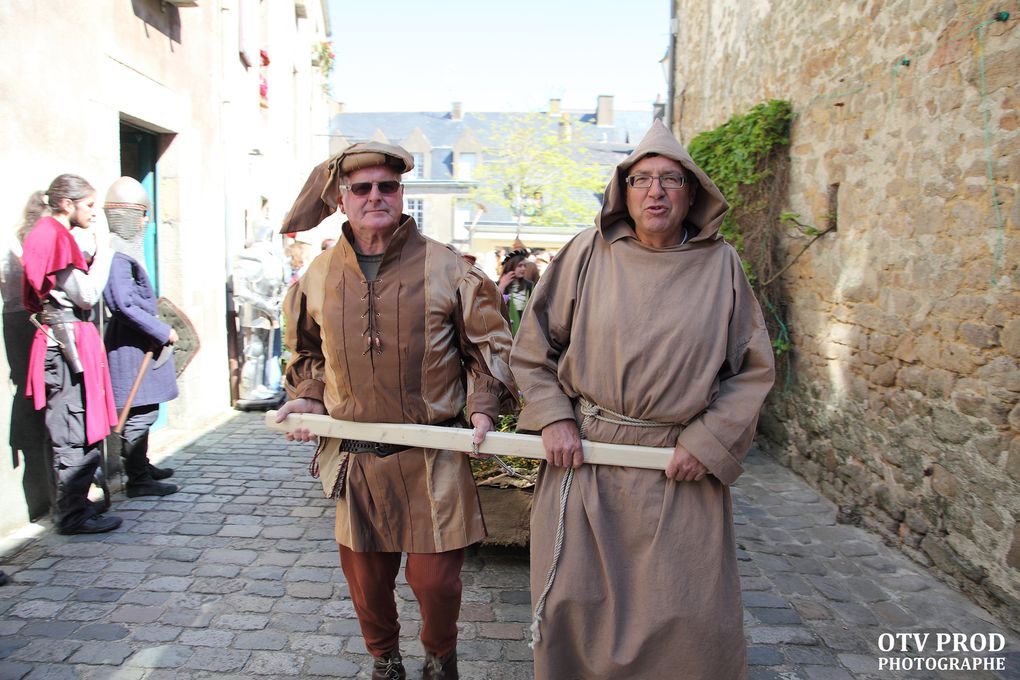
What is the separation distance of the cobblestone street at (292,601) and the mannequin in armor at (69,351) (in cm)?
28

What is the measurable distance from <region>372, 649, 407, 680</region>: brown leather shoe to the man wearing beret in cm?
9

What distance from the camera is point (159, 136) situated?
696 centimetres

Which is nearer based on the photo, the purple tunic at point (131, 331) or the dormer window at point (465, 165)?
the purple tunic at point (131, 331)

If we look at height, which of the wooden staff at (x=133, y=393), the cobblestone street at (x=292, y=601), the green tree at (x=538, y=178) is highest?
the green tree at (x=538, y=178)

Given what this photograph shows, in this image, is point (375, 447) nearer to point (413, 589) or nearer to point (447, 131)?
point (413, 589)

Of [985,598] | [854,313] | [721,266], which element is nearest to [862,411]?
[854,313]

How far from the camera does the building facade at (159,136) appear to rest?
14.2 ft

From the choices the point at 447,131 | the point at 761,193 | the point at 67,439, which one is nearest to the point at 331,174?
the point at 67,439

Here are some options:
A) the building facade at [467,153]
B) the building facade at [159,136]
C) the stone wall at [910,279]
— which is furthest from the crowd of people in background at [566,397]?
the building facade at [467,153]

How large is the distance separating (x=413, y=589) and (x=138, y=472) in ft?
11.4

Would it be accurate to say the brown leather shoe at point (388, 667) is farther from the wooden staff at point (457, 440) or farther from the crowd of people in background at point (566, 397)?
the wooden staff at point (457, 440)

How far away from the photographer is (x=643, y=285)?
2.42 meters

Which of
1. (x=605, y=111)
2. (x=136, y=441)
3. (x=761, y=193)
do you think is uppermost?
(x=605, y=111)

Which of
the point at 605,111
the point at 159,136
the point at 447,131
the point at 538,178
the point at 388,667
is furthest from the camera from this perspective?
the point at 605,111
